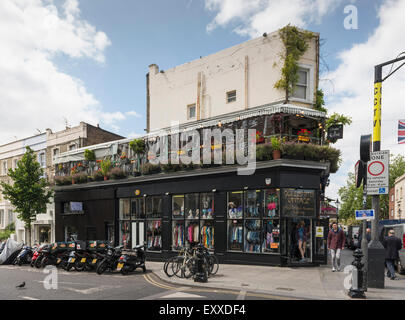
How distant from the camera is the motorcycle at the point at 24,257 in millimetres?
18406

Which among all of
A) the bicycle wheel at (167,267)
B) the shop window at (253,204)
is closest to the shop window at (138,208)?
the shop window at (253,204)

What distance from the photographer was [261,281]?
38.1 ft

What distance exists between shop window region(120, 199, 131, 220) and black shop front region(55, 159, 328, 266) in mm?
60

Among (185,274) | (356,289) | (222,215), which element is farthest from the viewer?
(222,215)

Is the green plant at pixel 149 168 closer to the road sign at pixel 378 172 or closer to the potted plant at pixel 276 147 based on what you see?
the potted plant at pixel 276 147

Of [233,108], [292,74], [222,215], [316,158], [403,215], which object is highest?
[292,74]

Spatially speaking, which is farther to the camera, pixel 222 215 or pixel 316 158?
pixel 222 215

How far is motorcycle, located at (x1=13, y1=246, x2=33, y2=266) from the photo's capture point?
60.4ft

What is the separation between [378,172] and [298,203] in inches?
213

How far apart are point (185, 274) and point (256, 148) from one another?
6.35 metres

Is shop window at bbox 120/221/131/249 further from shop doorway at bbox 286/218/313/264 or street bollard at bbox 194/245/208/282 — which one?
street bollard at bbox 194/245/208/282

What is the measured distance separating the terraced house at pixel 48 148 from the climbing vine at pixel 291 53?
680 inches

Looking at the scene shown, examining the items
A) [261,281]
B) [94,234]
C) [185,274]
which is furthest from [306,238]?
[94,234]
